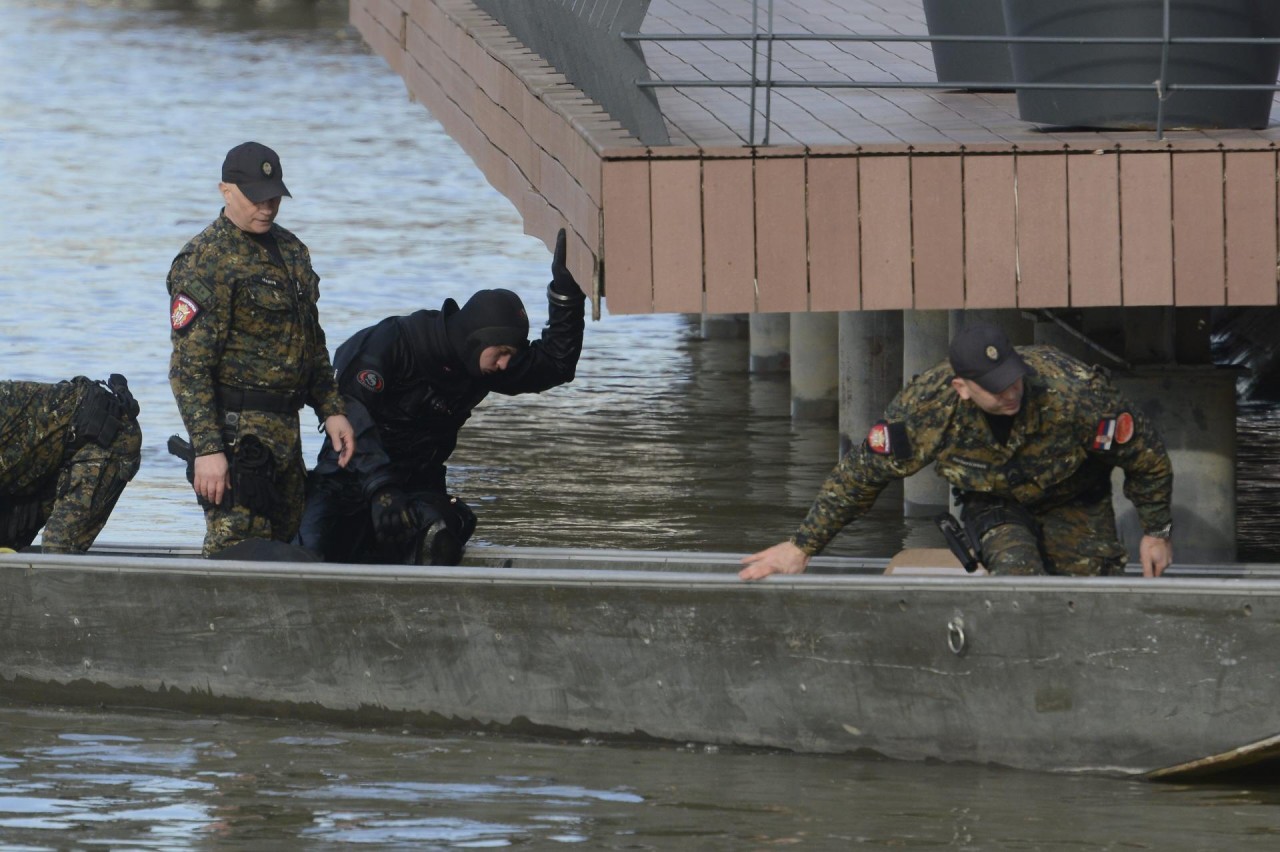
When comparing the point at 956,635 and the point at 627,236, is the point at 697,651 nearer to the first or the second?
the point at 956,635

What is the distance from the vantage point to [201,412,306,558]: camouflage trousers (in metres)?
8.88

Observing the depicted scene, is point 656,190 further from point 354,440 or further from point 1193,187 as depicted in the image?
point 1193,187

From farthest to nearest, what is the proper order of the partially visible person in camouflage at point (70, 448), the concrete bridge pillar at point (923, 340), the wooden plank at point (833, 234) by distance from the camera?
the concrete bridge pillar at point (923, 340) < the wooden plank at point (833, 234) < the partially visible person in camouflage at point (70, 448)

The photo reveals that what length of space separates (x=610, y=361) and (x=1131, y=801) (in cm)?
1321

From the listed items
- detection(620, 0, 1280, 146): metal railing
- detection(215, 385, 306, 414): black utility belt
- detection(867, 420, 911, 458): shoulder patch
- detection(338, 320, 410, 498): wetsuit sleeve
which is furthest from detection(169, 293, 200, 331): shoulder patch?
detection(867, 420, 911, 458): shoulder patch

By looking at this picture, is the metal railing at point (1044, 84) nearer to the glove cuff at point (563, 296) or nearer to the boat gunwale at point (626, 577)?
the glove cuff at point (563, 296)

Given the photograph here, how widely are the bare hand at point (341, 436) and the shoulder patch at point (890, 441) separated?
83.7 inches

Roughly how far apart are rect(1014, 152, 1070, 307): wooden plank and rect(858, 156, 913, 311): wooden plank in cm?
45

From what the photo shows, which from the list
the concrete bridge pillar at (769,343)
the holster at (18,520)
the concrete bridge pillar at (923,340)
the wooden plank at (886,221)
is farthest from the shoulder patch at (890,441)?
the concrete bridge pillar at (769,343)

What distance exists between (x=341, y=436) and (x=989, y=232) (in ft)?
8.63

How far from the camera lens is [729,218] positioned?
364 inches

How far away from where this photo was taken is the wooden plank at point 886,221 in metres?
9.27

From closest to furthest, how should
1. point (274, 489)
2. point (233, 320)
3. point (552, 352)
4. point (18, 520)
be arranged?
point (233, 320), point (274, 489), point (18, 520), point (552, 352)

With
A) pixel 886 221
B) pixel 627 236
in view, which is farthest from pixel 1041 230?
pixel 627 236
